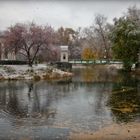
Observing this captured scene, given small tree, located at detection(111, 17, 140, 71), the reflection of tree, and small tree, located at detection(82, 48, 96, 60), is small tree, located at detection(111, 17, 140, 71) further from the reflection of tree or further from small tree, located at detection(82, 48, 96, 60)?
small tree, located at detection(82, 48, 96, 60)

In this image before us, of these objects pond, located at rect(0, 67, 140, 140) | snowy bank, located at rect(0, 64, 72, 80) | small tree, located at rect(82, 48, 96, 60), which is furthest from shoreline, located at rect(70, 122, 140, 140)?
small tree, located at rect(82, 48, 96, 60)

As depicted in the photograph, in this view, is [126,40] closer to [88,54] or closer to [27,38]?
[27,38]

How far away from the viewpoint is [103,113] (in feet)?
55.4

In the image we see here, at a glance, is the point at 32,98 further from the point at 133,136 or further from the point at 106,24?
the point at 106,24

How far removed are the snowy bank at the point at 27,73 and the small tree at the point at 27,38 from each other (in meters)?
3.22

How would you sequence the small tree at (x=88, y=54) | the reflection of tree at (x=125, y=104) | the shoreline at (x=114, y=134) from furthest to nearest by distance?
the small tree at (x=88, y=54)
the reflection of tree at (x=125, y=104)
the shoreline at (x=114, y=134)

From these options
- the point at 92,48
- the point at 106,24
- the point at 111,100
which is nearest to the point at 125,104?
the point at 111,100

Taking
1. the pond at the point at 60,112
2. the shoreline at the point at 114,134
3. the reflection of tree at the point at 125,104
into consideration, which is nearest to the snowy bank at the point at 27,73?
the pond at the point at 60,112

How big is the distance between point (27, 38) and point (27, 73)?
6.23 meters

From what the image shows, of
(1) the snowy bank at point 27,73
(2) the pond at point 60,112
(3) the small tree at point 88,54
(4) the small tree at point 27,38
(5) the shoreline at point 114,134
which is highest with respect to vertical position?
(4) the small tree at point 27,38

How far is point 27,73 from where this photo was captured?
39969 millimetres

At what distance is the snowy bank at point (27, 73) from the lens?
38.1 metres

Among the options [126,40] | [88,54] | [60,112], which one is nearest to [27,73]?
[126,40]

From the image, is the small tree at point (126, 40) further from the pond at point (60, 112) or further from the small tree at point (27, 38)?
the pond at point (60, 112)
